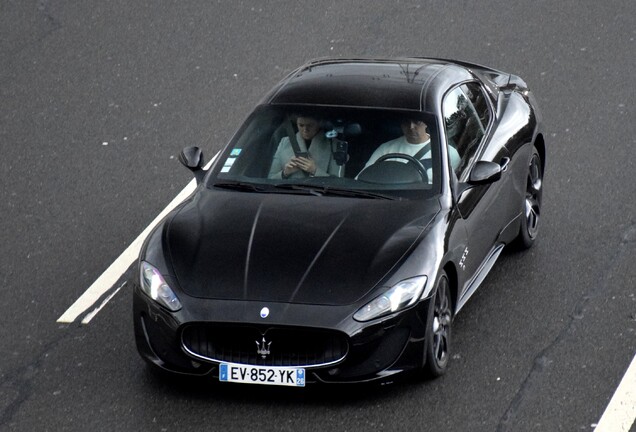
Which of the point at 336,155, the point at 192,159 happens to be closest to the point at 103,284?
the point at 192,159

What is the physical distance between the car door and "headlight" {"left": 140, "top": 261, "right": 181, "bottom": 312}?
74.7 inches

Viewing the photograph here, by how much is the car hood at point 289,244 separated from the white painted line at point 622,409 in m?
1.48

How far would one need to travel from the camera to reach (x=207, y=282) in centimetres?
823

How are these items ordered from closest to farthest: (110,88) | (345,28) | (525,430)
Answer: (525,430), (110,88), (345,28)

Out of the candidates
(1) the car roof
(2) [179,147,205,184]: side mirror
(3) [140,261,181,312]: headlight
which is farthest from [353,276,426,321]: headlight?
(2) [179,147,205,184]: side mirror

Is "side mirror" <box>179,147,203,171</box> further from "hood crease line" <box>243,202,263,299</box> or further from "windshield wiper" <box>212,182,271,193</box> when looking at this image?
"hood crease line" <box>243,202,263,299</box>

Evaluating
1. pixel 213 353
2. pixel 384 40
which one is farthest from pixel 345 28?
pixel 213 353

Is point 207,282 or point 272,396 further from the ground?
point 207,282

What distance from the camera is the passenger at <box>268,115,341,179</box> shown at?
30.5 ft

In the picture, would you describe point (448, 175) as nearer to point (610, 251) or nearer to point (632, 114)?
point (610, 251)

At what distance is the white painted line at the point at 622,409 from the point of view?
7953mm

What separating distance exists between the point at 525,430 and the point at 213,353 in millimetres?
1806

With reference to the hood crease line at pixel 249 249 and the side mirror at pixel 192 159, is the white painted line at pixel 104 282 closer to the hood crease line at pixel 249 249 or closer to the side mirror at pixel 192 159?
the side mirror at pixel 192 159

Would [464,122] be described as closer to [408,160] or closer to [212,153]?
[408,160]
